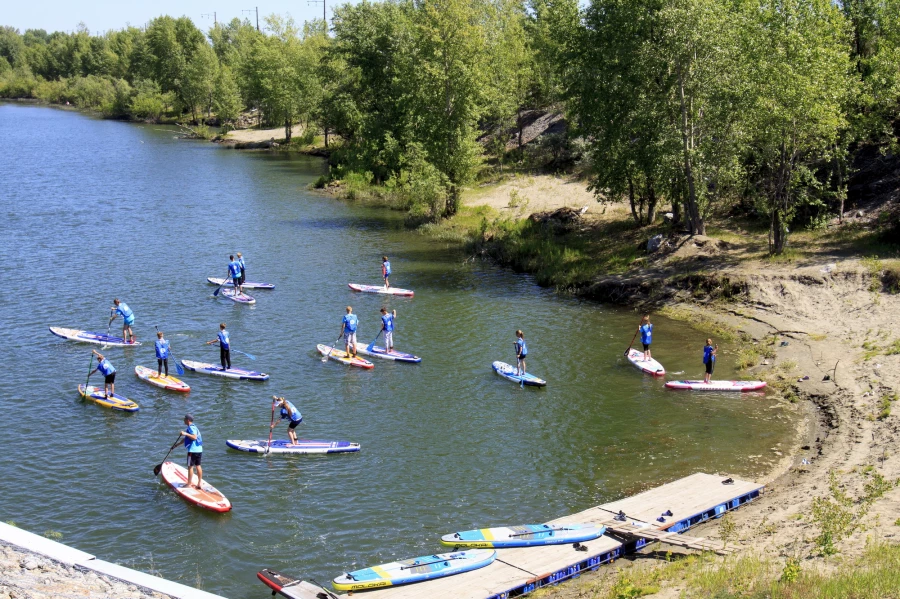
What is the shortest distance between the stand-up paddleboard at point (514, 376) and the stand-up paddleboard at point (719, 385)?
488 cm

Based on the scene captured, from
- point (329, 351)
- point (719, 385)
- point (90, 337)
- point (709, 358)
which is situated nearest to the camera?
point (709, 358)

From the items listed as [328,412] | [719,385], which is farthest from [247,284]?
[719,385]

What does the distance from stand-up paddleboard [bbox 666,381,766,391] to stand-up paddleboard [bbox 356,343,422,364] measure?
10.2 m

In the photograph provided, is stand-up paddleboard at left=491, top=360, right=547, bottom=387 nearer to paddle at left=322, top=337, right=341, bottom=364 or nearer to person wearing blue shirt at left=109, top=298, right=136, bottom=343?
paddle at left=322, top=337, right=341, bottom=364

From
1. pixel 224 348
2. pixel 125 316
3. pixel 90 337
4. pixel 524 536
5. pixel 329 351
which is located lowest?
pixel 524 536

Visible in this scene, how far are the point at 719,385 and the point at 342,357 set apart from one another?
14.8 metres

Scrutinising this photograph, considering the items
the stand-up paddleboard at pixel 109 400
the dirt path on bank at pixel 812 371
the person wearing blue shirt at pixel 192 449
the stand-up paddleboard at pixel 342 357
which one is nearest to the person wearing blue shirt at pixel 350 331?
the stand-up paddleboard at pixel 342 357

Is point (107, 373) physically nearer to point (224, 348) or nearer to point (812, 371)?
point (224, 348)

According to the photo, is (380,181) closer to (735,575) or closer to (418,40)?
(418,40)

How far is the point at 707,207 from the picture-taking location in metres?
42.5

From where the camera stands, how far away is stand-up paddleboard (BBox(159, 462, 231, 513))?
72.1 feet

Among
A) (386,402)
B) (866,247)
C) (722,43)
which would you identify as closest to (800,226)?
(866,247)

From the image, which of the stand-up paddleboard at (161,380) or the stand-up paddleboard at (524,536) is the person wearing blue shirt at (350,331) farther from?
the stand-up paddleboard at (524,536)

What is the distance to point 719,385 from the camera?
30344 mm
